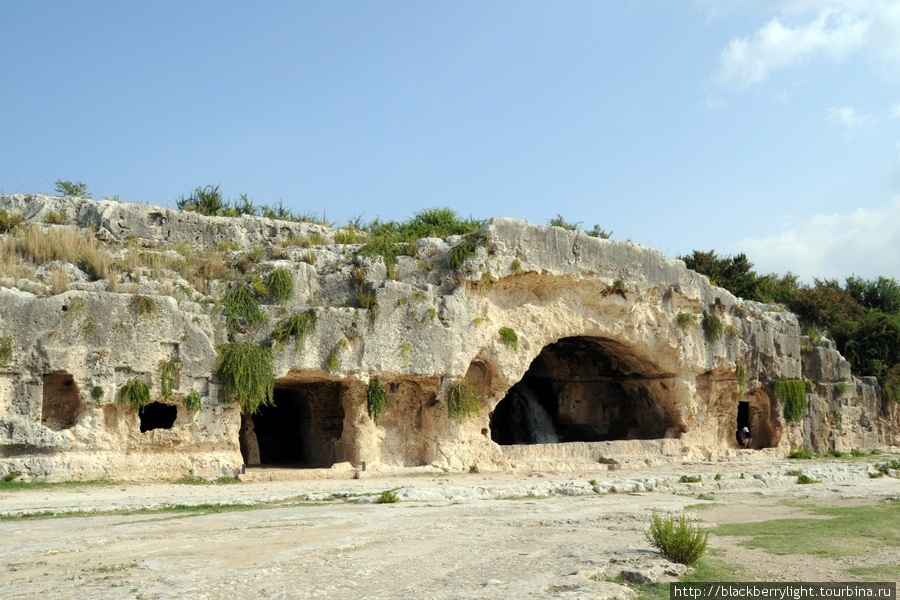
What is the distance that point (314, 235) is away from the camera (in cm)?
1823

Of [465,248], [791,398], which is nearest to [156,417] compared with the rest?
[465,248]

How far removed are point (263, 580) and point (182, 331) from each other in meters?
8.24

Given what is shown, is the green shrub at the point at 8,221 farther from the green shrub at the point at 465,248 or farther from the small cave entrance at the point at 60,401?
the green shrub at the point at 465,248

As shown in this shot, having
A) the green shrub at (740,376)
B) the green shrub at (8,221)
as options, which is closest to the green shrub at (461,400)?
the green shrub at (740,376)

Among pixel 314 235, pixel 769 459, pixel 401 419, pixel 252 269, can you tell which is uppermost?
pixel 314 235

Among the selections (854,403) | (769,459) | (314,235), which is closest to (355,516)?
(314,235)

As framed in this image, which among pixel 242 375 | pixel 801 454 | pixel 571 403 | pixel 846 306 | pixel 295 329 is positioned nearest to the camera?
pixel 242 375

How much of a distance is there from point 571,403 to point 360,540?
585 inches

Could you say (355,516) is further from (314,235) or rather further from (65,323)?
(314,235)

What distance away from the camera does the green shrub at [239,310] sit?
1398cm

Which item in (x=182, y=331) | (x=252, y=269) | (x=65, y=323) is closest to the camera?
(x=65, y=323)

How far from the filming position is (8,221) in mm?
15422

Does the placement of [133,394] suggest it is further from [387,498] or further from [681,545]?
[681,545]

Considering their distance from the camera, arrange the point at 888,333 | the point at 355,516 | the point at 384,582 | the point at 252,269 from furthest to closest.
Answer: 1. the point at 888,333
2. the point at 252,269
3. the point at 355,516
4. the point at 384,582
